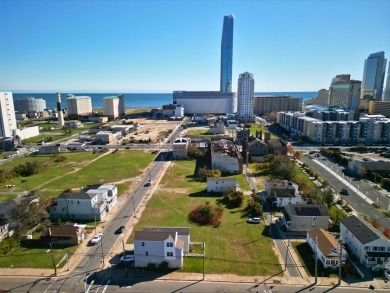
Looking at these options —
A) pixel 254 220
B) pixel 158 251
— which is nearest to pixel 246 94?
pixel 254 220

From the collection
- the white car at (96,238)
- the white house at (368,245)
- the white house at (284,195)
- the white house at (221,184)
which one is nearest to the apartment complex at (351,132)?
the white house at (284,195)

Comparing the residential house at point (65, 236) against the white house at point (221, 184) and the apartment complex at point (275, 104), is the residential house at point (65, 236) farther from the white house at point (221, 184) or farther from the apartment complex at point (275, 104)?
the apartment complex at point (275, 104)

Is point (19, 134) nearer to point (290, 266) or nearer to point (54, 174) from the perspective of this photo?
point (54, 174)

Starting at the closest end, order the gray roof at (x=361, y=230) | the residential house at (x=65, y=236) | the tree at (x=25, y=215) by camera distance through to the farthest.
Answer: the gray roof at (x=361, y=230)
the residential house at (x=65, y=236)
the tree at (x=25, y=215)

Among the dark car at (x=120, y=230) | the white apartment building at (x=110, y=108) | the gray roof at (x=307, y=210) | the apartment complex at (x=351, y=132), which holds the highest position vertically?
the white apartment building at (x=110, y=108)

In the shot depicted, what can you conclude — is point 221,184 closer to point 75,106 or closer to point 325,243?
point 325,243

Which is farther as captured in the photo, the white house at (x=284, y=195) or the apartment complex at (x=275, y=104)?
the apartment complex at (x=275, y=104)
